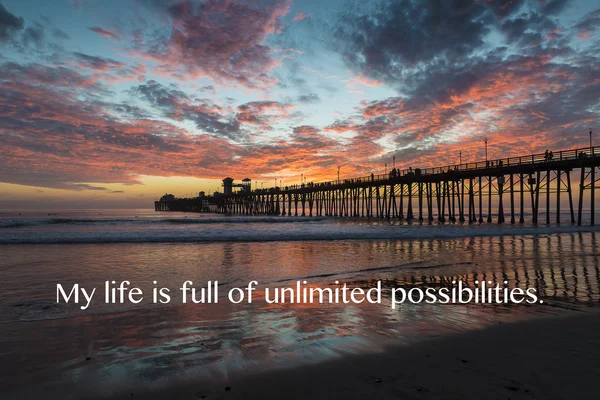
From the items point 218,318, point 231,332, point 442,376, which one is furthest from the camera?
point 218,318

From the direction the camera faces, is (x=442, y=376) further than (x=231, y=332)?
No

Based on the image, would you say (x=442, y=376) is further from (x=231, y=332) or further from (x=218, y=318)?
(x=218, y=318)

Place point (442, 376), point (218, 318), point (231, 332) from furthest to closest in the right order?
point (218, 318), point (231, 332), point (442, 376)

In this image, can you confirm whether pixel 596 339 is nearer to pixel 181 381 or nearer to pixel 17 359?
pixel 181 381

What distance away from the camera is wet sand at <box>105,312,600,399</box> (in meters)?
2.80

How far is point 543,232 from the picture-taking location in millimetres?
22578

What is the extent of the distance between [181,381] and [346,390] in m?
1.49

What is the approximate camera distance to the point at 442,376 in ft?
10.2

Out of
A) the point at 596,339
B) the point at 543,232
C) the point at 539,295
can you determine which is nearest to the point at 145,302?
the point at 596,339

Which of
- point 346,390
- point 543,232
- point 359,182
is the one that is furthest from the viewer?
point 359,182

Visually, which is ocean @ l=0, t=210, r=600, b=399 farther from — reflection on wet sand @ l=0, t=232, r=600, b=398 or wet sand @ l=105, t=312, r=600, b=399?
wet sand @ l=105, t=312, r=600, b=399

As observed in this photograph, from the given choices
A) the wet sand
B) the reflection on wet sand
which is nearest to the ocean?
the reflection on wet sand

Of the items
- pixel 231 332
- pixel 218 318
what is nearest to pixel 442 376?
pixel 231 332

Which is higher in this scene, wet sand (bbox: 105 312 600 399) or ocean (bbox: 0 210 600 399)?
wet sand (bbox: 105 312 600 399)
